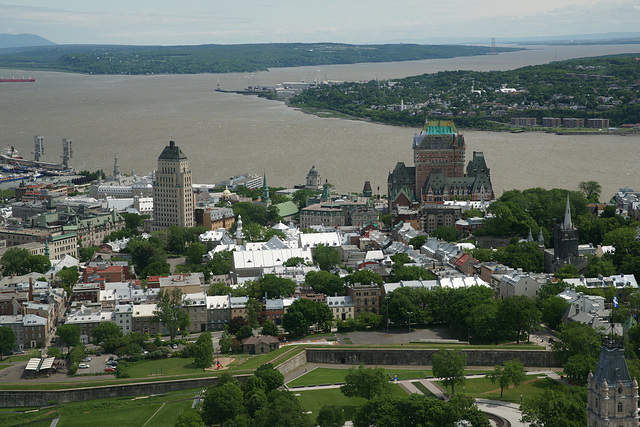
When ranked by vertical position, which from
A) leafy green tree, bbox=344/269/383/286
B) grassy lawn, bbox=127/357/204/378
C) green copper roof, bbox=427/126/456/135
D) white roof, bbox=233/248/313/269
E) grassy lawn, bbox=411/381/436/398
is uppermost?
green copper roof, bbox=427/126/456/135

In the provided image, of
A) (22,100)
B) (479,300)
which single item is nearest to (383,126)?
(22,100)

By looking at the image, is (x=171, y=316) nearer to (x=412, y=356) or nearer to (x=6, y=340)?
(x=6, y=340)

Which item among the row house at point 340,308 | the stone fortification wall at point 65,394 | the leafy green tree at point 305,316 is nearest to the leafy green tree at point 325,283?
the row house at point 340,308

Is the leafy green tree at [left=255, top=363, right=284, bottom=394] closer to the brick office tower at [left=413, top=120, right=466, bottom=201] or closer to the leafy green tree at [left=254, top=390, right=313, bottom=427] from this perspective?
the leafy green tree at [left=254, top=390, right=313, bottom=427]

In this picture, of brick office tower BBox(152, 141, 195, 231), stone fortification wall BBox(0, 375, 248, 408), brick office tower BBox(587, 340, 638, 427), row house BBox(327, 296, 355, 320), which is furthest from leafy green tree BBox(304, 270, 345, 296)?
brick office tower BBox(587, 340, 638, 427)

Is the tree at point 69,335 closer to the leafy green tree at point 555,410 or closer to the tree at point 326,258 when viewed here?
the tree at point 326,258

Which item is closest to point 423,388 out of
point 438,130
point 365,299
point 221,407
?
point 221,407
